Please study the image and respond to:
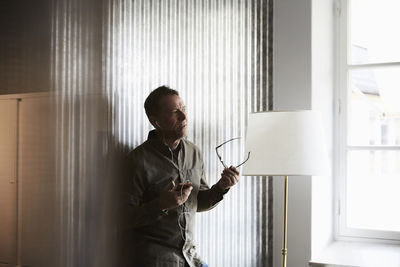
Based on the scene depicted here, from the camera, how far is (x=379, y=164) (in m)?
2.90

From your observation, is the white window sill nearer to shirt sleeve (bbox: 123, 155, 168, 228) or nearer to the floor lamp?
the floor lamp

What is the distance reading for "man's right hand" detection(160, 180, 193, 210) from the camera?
1631 mm

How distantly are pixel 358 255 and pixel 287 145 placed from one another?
92 cm

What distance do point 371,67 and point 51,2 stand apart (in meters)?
2.22

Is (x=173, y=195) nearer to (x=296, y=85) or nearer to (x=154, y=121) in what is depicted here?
(x=154, y=121)

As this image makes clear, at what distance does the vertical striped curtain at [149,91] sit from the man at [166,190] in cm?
6

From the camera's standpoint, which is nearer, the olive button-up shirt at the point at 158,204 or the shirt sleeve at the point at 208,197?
the olive button-up shirt at the point at 158,204

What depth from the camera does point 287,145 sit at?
203 cm

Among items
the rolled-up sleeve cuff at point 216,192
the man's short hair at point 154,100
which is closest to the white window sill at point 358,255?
the rolled-up sleeve cuff at point 216,192

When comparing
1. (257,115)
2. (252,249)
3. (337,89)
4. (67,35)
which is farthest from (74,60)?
(337,89)

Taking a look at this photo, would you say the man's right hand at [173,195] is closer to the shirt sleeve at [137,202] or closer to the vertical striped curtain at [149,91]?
the shirt sleeve at [137,202]

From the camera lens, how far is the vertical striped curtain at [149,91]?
121cm

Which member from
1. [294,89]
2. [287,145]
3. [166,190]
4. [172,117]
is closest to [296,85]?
[294,89]

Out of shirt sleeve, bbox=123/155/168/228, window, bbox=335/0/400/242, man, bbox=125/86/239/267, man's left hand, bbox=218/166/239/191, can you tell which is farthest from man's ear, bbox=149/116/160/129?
window, bbox=335/0/400/242
